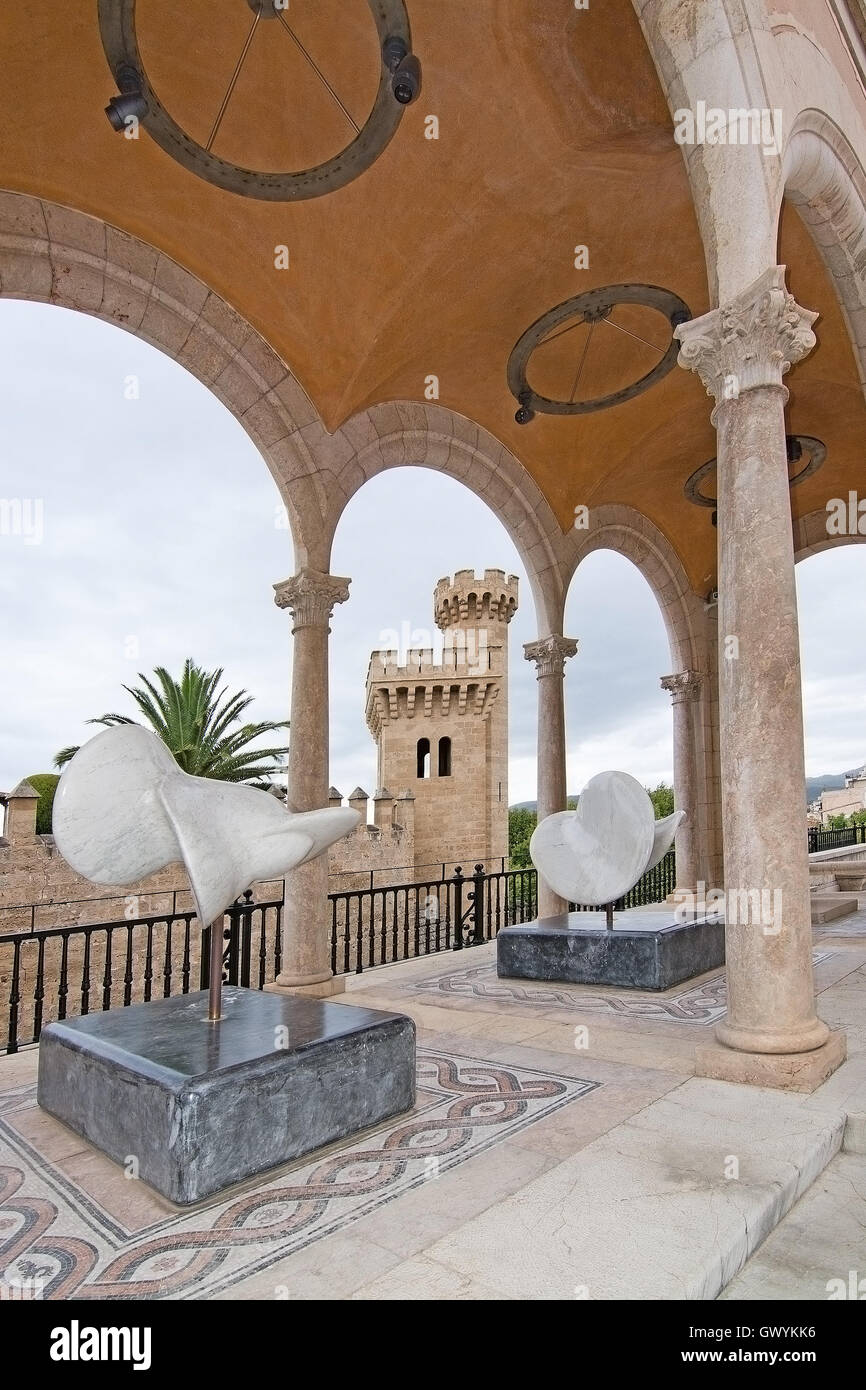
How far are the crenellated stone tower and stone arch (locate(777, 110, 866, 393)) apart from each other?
23.2 metres

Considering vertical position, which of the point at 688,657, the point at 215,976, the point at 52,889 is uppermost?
the point at 688,657

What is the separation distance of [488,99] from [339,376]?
8.01ft

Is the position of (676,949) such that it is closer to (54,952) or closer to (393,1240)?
(393,1240)

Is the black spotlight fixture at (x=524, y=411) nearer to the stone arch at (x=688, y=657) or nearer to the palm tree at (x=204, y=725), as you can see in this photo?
the stone arch at (x=688, y=657)

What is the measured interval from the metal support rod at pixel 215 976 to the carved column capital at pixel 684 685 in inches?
392

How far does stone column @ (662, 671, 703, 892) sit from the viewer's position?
11.5 metres

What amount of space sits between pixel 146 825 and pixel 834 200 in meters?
5.98

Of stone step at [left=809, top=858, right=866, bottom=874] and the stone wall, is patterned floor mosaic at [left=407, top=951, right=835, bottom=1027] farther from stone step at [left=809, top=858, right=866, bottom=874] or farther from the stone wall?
stone step at [left=809, top=858, right=866, bottom=874]

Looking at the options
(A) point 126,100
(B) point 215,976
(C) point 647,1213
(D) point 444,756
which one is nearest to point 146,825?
(B) point 215,976

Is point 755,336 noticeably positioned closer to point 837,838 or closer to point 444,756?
point 837,838

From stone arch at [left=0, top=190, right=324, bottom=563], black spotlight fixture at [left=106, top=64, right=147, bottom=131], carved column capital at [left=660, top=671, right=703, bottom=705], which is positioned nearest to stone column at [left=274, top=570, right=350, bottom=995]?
stone arch at [left=0, top=190, right=324, bottom=563]

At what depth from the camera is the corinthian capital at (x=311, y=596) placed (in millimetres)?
6855

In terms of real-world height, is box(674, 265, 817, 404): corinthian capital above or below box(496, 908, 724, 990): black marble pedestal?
above

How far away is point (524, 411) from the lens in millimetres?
8883
